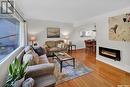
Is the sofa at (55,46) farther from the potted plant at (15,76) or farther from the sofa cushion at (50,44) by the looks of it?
the potted plant at (15,76)

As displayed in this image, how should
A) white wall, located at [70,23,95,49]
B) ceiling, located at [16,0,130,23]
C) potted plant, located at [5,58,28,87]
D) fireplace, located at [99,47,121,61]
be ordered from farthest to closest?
white wall, located at [70,23,95,49] < fireplace, located at [99,47,121,61] < ceiling, located at [16,0,130,23] < potted plant, located at [5,58,28,87]

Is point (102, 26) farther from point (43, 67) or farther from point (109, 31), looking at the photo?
point (43, 67)

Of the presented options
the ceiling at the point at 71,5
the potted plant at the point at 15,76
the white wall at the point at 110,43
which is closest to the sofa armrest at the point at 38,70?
the potted plant at the point at 15,76

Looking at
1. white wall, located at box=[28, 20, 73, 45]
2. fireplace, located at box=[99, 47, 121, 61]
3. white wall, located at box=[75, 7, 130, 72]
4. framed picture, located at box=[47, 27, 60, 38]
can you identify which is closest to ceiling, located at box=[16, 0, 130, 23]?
white wall, located at box=[75, 7, 130, 72]

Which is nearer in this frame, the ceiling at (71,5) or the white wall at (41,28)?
the ceiling at (71,5)

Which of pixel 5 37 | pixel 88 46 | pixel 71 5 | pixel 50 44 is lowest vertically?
pixel 88 46

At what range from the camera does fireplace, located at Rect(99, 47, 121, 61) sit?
3909 millimetres

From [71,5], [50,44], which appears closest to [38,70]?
[71,5]

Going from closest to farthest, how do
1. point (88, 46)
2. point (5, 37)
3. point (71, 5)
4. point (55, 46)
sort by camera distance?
point (5, 37), point (71, 5), point (55, 46), point (88, 46)

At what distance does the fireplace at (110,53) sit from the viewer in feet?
12.8

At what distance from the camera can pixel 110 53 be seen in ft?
14.0

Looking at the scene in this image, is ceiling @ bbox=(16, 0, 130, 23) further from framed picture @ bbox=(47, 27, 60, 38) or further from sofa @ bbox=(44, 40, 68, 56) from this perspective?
framed picture @ bbox=(47, 27, 60, 38)

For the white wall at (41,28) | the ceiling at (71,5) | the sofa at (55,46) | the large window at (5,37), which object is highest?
the ceiling at (71,5)

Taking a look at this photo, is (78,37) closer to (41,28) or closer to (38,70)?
(41,28)
